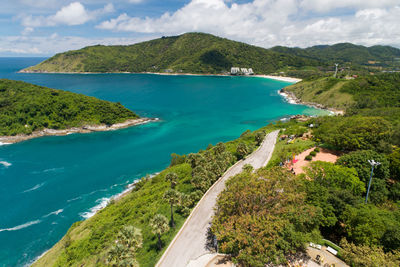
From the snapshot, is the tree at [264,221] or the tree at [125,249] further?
the tree at [264,221]

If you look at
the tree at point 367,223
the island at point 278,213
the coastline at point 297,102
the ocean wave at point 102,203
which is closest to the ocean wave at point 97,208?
the ocean wave at point 102,203

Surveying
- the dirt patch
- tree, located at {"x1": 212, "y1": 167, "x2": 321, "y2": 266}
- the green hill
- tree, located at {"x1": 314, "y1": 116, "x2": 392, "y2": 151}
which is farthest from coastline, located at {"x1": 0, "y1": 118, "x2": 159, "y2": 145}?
the green hill

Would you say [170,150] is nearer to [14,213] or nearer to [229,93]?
[14,213]

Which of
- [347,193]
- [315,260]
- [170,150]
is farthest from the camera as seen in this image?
[170,150]

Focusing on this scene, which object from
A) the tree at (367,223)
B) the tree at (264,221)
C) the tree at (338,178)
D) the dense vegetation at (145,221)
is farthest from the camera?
the tree at (338,178)

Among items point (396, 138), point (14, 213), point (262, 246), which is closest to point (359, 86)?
point (396, 138)

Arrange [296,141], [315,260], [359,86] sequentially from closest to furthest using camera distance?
[315,260] < [296,141] < [359,86]

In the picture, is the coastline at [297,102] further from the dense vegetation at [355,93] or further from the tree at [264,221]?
the tree at [264,221]
